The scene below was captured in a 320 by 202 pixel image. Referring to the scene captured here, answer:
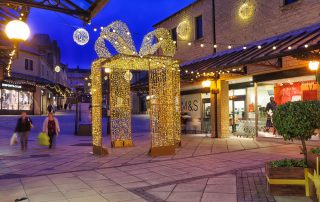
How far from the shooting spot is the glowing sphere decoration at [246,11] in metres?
15.8

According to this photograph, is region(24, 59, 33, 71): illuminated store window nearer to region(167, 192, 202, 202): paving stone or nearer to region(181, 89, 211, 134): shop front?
region(181, 89, 211, 134): shop front

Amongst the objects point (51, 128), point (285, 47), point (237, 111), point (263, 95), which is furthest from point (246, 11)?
point (51, 128)

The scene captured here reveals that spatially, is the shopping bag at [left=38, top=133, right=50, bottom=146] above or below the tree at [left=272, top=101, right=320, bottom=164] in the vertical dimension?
below

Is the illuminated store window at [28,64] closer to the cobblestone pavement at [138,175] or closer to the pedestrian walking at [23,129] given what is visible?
the pedestrian walking at [23,129]

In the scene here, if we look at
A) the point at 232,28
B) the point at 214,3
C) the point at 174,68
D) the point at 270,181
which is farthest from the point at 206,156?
the point at 214,3

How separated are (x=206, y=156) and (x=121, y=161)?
9.40ft

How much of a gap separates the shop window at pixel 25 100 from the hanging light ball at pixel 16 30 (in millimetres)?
34038

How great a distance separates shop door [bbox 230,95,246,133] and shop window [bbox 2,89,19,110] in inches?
1063

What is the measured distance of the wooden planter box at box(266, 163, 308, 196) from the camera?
6109 millimetres

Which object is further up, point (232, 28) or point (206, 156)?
point (232, 28)

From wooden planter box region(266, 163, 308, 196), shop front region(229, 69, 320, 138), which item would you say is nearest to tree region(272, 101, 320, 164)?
wooden planter box region(266, 163, 308, 196)

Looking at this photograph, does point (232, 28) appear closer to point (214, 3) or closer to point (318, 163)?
point (214, 3)

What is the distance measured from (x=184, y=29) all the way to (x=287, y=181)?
51.8 feet

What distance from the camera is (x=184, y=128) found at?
2183cm
